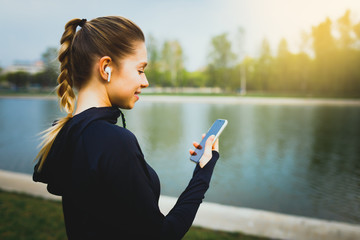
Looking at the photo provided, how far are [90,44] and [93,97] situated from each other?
0.67ft

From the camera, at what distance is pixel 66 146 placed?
982 millimetres

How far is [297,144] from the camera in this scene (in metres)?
11.0

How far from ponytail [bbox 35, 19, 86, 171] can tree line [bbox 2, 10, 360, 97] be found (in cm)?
3906

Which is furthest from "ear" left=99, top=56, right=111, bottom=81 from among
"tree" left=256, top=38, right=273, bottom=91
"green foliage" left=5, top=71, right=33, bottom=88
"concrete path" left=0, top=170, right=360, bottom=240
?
"green foliage" left=5, top=71, right=33, bottom=88

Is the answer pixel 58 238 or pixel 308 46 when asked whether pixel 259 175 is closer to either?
pixel 58 238

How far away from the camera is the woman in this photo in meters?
0.88

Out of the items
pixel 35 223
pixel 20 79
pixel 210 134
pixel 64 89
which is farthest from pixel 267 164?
pixel 20 79

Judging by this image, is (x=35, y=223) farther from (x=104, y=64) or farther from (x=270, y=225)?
(x=104, y=64)

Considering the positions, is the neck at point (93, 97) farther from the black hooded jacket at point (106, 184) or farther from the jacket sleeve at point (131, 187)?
the jacket sleeve at point (131, 187)

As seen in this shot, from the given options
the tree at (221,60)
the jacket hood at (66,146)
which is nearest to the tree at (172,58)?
the tree at (221,60)

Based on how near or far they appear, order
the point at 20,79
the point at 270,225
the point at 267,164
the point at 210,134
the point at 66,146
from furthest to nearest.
A: the point at 20,79 < the point at 267,164 < the point at 270,225 < the point at 210,134 < the point at 66,146

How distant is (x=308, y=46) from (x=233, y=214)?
47885 millimetres

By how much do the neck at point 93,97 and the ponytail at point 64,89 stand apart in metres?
0.09

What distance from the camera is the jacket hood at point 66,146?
3.16ft
